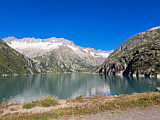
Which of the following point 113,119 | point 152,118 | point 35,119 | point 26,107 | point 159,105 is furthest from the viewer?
point 26,107

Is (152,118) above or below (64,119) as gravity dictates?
above

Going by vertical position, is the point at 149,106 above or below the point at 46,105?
above

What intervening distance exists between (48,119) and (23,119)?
4.32 meters

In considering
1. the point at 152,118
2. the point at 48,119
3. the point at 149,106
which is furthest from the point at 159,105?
the point at 48,119

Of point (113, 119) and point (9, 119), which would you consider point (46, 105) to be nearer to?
point (9, 119)

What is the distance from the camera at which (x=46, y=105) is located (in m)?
35.1

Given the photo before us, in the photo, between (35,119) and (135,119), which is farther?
(35,119)

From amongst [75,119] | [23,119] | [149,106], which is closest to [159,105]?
[149,106]

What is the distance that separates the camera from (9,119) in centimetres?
2303

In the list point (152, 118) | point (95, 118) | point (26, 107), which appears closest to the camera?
point (152, 118)

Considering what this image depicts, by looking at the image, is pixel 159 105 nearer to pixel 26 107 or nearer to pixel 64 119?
pixel 64 119

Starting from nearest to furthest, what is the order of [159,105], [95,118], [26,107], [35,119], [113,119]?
[113,119]
[95,118]
[35,119]
[159,105]
[26,107]

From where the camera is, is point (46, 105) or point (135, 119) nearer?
point (135, 119)

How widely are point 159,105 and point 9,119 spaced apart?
83.3 ft
